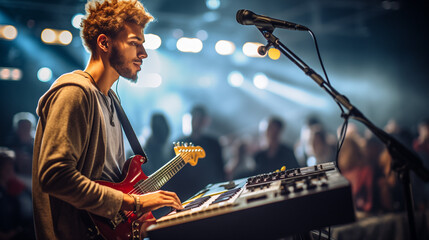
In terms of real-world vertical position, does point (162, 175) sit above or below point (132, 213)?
above

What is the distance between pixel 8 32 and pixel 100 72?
668 centimetres

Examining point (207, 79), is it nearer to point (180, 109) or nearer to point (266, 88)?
point (180, 109)

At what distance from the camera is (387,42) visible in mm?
9781

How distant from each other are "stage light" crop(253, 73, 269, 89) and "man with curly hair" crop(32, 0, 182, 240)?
11.4 metres

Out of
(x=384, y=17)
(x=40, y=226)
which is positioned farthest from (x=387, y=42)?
(x=40, y=226)

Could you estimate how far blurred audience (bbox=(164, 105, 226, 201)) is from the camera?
4383 millimetres

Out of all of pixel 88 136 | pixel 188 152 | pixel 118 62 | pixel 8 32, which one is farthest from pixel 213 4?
pixel 88 136

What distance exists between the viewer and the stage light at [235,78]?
1373cm

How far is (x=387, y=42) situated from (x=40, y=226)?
407 inches

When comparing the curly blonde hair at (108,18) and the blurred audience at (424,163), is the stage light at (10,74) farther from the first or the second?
the blurred audience at (424,163)

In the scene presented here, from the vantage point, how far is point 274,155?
5.18 m

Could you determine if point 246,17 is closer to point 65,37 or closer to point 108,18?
point 108,18

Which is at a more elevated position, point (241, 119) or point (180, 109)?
point (180, 109)

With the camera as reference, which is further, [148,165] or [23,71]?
[23,71]
